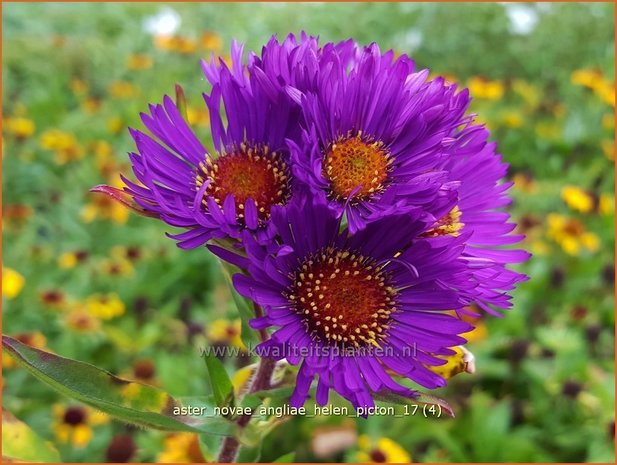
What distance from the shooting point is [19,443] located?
93 centimetres

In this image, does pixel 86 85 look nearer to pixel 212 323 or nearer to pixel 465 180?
pixel 212 323

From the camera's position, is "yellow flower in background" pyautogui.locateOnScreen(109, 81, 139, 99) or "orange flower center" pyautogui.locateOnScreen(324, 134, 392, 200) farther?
"yellow flower in background" pyautogui.locateOnScreen(109, 81, 139, 99)

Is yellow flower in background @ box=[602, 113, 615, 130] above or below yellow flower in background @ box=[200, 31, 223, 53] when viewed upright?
below

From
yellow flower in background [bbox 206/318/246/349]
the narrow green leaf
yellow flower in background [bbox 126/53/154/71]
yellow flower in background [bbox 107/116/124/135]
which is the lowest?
yellow flower in background [bbox 206/318/246/349]

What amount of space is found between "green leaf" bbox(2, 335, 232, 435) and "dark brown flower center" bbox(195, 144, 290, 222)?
0.73 feet

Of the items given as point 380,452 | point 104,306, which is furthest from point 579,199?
point 104,306

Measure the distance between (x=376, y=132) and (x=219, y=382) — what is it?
1.10ft

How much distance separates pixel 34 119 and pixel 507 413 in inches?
94.9

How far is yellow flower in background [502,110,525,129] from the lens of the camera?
3090mm

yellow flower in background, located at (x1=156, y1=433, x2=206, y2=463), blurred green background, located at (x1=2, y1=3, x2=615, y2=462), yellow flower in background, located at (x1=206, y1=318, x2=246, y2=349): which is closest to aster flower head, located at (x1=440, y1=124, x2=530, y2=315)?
blurred green background, located at (x1=2, y1=3, x2=615, y2=462)

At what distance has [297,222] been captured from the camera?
2.16 feet

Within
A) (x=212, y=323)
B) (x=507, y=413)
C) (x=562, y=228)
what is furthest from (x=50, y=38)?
(x=507, y=413)

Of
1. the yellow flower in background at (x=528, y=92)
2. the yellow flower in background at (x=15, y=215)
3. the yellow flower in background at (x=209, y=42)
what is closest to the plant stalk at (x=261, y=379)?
the yellow flower in background at (x=15, y=215)

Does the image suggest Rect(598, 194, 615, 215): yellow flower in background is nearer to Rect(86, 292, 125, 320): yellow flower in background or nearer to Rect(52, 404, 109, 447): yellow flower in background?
Rect(86, 292, 125, 320): yellow flower in background
